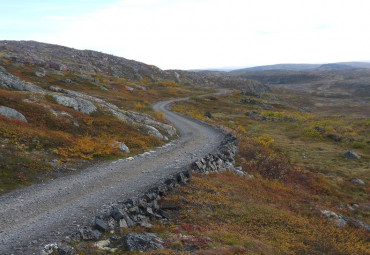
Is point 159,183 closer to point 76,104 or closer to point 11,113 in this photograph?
point 11,113

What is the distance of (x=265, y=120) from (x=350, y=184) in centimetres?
4746

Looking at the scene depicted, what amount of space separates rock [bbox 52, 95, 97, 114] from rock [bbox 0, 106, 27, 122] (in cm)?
879

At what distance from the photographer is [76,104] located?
1378 inches

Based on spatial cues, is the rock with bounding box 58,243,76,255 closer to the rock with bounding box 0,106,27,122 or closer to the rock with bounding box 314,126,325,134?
the rock with bounding box 0,106,27,122

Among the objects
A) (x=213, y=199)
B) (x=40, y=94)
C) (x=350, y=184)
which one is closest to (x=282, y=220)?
(x=213, y=199)

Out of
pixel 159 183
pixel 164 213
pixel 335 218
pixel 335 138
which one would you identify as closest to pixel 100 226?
pixel 164 213

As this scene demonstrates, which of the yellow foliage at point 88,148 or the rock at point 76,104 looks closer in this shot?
the yellow foliage at point 88,148

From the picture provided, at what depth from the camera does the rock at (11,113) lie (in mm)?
25016

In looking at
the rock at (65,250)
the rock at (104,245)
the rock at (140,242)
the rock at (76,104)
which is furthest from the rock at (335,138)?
the rock at (65,250)

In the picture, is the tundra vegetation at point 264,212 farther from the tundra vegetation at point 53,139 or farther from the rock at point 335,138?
the rock at point 335,138

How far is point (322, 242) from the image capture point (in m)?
13.0

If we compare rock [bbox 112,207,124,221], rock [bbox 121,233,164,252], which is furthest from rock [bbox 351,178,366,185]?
rock [bbox 112,207,124,221]

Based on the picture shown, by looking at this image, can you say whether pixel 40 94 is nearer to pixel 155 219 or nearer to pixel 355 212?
pixel 155 219

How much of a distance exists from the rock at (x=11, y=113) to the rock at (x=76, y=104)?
879cm
